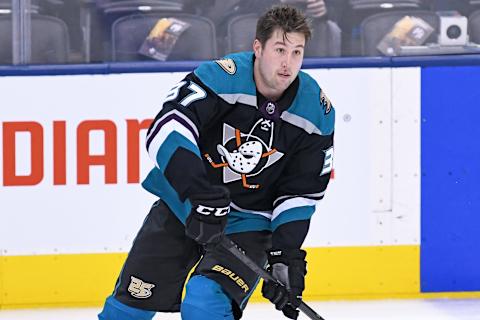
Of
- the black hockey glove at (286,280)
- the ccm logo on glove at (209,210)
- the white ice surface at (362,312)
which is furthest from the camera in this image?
the white ice surface at (362,312)

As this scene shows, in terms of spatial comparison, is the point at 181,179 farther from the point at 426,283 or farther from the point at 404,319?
the point at 426,283

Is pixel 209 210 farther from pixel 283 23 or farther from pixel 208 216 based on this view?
pixel 283 23

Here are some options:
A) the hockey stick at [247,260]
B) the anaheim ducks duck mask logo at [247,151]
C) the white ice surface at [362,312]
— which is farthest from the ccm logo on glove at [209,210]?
the white ice surface at [362,312]

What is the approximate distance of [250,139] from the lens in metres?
3.14

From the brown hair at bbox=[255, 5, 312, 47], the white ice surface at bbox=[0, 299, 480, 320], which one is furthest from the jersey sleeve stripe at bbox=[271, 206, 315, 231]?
the white ice surface at bbox=[0, 299, 480, 320]

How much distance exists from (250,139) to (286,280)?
363mm

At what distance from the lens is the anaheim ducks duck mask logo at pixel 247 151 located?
3141mm

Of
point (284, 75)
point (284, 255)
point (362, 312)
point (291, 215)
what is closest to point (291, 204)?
point (291, 215)

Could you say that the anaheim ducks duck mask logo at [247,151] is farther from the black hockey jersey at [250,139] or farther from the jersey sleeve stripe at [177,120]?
the jersey sleeve stripe at [177,120]

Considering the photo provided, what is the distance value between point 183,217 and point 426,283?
1514mm

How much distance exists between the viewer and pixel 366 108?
173 inches

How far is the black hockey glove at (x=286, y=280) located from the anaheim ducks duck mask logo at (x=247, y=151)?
0.22 meters

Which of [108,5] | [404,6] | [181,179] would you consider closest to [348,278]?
[404,6]

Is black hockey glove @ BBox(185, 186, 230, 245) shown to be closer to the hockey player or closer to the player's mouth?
the hockey player
